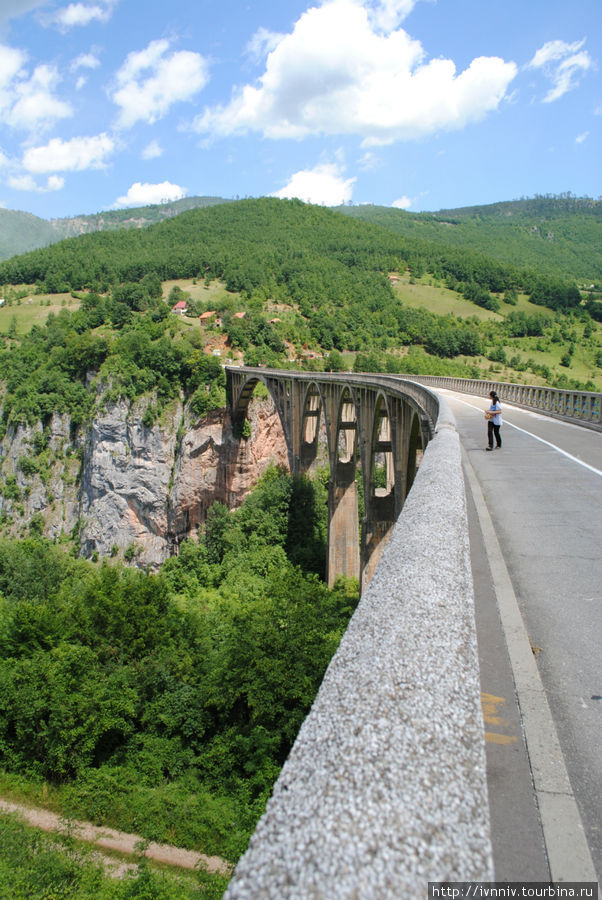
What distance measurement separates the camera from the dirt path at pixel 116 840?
1147cm

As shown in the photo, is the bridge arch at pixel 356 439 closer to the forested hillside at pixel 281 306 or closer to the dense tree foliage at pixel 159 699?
the dense tree foliage at pixel 159 699

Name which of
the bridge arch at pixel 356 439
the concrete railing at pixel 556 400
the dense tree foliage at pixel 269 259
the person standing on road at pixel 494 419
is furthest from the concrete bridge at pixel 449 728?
the dense tree foliage at pixel 269 259

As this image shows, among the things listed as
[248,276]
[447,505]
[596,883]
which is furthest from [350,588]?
[248,276]

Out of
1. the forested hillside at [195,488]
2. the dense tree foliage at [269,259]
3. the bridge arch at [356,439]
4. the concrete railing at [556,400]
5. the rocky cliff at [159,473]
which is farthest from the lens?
the dense tree foliage at [269,259]

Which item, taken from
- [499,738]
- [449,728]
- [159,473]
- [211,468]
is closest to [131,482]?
[159,473]

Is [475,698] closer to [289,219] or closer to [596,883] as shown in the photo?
[596,883]

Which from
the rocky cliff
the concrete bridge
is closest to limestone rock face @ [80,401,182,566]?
the rocky cliff

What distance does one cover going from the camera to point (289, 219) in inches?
5842

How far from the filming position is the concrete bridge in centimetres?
145

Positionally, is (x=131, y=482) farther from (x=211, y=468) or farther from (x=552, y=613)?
(x=552, y=613)

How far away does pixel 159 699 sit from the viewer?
51.8 ft

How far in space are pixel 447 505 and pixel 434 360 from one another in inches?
2899

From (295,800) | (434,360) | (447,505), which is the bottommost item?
(295,800)

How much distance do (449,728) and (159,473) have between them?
174 ft
